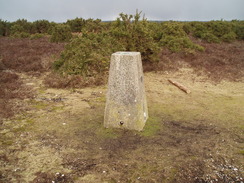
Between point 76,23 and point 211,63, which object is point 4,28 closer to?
point 76,23

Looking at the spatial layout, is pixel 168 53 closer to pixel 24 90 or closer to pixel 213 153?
pixel 24 90

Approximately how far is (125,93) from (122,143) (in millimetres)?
1141

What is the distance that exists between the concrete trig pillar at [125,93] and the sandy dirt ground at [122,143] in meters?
0.26

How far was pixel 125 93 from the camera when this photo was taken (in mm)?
5367

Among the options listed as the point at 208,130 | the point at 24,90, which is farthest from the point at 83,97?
the point at 208,130

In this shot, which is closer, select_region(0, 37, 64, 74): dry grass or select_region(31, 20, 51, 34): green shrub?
select_region(0, 37, 64, 74): dry grass

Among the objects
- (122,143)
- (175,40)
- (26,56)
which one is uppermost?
(175,40)

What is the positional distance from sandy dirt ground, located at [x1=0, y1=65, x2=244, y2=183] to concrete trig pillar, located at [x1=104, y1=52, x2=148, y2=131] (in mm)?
260

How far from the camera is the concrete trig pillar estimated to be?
528 centimetres

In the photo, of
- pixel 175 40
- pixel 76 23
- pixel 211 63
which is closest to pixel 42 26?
pixel 76 23

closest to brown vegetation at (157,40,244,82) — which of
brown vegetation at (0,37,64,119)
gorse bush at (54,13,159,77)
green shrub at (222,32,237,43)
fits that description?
gorse bush at (54,13,159,77)

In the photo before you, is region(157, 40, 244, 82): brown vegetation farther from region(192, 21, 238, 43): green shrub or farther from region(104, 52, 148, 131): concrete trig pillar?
region(104, 52, 148, 131): concrete trig pillar

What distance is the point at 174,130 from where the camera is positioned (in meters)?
5.64

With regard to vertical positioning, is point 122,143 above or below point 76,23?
below
